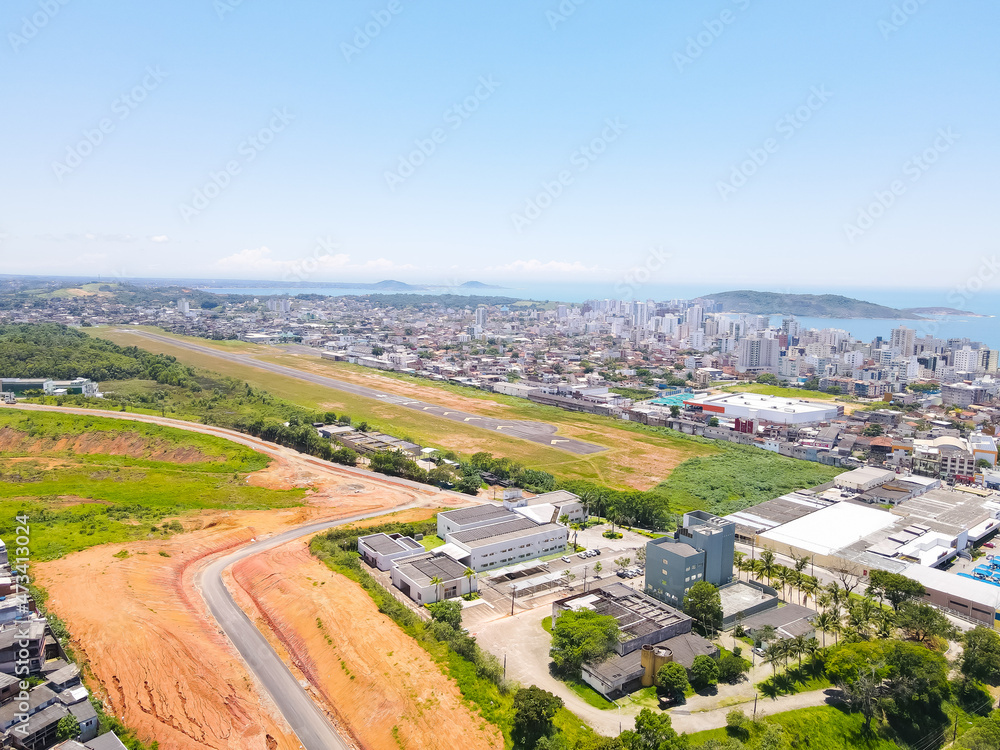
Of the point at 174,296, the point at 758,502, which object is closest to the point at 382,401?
the point at 758,502

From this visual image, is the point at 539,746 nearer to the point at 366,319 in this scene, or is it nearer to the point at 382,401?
the point at 382,401

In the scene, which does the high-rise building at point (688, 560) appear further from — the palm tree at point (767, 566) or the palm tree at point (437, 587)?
the palm tree at point (437, 587)

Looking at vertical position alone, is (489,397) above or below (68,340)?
below

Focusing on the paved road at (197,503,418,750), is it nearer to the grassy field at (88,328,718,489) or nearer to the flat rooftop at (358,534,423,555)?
the flat rooftop at (358,534,423,555)

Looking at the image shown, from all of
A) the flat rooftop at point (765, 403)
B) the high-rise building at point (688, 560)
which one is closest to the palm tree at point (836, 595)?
the high-rise building at point (688, 560)

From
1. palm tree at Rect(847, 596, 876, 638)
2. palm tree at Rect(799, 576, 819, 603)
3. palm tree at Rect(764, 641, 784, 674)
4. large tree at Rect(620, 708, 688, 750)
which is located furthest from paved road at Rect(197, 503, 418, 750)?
palm tree at Rect(799, 576, 819, 603)

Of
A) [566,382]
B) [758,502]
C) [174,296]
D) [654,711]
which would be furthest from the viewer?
[174,296]

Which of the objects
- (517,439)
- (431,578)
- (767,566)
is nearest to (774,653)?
(767,566)
